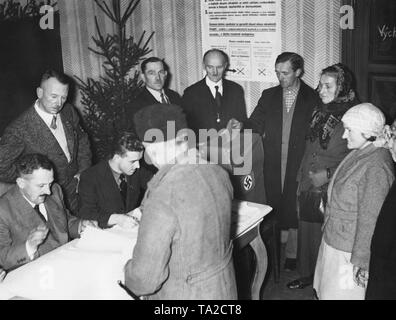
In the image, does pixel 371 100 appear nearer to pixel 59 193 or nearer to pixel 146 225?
pixel 59 193

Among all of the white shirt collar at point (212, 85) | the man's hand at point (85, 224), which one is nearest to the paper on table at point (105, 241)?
the man's hand at point (85, 224)

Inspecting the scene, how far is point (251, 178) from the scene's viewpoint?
3.59m

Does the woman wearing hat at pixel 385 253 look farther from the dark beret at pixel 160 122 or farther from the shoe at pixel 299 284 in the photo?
the shoe at pixel 299 284

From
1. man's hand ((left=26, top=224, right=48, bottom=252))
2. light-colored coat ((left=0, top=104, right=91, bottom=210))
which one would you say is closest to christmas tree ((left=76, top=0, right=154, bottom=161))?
light-colored coat ((left=0, top=104, right=91, bottom=210))

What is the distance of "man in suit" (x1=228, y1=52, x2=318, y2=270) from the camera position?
413cm

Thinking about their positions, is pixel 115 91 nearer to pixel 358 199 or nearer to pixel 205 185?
pixel 358 199

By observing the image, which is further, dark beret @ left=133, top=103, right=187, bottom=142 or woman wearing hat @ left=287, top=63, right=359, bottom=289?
woman wearing hat @ left=287, top=63, right=359, bottom=289

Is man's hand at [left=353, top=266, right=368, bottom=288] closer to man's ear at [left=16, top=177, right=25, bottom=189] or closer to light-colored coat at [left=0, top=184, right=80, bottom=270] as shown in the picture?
light-colored coat at [left=0, top=184, right=80, bottom=270]

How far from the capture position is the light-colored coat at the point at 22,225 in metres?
2.65

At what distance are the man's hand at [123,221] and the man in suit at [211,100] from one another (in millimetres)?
1608

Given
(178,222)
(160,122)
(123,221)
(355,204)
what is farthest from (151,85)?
(178,222)

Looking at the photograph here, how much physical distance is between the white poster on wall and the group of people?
0.42 metres

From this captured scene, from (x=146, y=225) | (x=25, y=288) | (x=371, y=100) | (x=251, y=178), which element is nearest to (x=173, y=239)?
(x=146, y=225)
